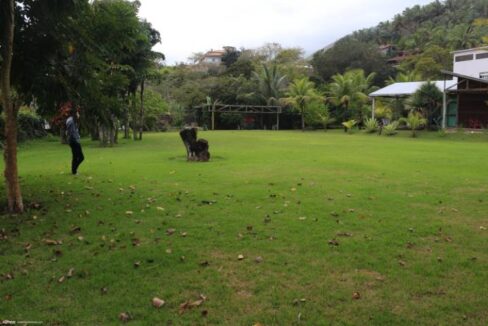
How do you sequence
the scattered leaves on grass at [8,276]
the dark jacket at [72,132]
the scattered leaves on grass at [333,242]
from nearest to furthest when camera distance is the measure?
1. the scattered leaves on grass at [8,276]
2. the scattered leaves on grass at [333,242]
3. the dark jacket at [72,132]

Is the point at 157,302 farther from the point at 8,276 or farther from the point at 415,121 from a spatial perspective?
the point at 415,121

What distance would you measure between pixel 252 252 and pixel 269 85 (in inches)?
1658

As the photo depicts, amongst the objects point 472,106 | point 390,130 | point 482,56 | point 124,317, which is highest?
point 482,56

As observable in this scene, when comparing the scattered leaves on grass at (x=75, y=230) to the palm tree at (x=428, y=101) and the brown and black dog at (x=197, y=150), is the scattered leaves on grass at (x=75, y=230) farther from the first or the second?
the palm tree at (x=428, y=101)

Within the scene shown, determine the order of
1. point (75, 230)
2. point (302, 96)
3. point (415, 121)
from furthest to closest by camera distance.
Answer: point (302, 96), point (415, 121), point (75, 230)

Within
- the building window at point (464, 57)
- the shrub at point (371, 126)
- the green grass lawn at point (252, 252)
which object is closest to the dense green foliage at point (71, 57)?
the green grass lawn at point (252, 252)

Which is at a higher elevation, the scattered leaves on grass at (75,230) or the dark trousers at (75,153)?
the dark trousers at (75,153)

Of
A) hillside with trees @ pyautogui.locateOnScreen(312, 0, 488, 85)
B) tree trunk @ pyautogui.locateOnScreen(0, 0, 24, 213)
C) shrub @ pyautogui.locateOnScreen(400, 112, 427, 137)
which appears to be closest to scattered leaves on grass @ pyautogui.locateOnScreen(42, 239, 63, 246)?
tree trunk @ pyautogui.locateOnScreen(0, 0, 24, 213)

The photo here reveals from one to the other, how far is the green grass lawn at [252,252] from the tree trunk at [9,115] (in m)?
0.43

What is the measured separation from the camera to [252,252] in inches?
219

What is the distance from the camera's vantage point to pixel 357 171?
40.5 feet

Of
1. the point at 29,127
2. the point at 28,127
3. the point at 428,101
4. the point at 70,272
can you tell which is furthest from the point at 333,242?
the point at 428,101

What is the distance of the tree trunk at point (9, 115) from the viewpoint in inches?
277

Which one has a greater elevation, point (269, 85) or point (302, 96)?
point (269, 85)
